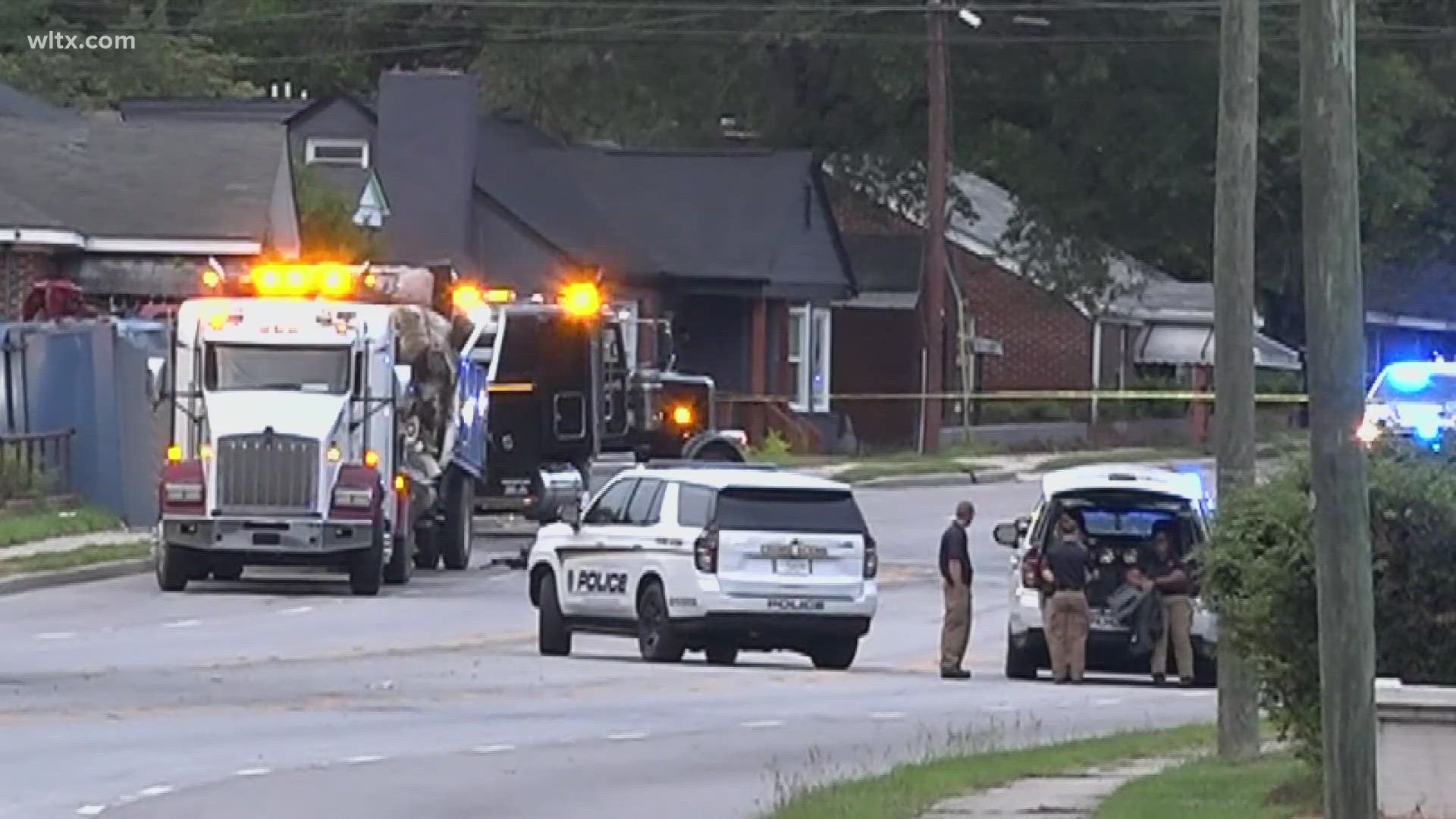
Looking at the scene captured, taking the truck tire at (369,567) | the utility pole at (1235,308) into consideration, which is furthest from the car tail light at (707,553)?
the utility pole at (1235,308)

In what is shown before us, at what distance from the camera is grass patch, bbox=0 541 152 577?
34.5 metres

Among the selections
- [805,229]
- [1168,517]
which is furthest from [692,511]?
[805,229]

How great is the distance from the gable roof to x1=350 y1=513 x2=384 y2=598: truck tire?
2244 centimetres

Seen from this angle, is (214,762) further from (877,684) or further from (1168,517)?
(1168,517)

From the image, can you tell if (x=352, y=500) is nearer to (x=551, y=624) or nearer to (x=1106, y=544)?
(x=551, y=624)

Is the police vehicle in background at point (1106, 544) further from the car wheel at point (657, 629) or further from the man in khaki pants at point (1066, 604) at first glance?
the car wheel at point (657, 629)

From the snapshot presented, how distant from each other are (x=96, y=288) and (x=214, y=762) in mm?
30402

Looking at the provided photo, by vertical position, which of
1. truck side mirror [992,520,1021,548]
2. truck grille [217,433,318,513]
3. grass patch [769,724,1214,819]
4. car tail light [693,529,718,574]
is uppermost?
truck grille [217,433,318,513]

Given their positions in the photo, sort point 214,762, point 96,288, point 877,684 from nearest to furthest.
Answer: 1. point 214,762
2. point 877,684
3. point 96,288

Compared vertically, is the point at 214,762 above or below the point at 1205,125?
below

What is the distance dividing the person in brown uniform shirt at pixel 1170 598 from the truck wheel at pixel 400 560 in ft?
31.5

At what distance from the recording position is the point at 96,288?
1901 inches

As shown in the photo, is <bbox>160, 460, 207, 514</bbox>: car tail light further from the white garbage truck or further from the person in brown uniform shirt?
the person in brown uniform shirt

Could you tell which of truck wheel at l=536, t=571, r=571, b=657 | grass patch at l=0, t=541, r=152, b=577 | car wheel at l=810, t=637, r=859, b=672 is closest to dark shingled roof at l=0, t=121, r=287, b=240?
grass patch at l=0, t=541, r=152, b=577
